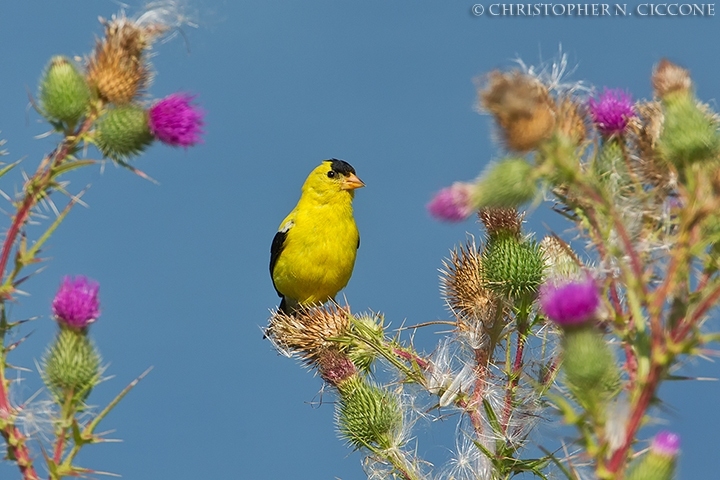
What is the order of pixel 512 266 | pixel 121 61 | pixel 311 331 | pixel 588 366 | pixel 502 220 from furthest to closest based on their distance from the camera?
pixel 311 331, pixel 502 220, pixel 512 266, pixel 121 61, pixel 588 366

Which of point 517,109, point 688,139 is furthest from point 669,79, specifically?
point 517,109

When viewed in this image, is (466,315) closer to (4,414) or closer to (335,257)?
(4,414)

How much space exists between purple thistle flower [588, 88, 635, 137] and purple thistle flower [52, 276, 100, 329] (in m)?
1.64

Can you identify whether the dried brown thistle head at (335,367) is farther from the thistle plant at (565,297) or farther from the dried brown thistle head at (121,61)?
the dried brown thistle head at (121,61)

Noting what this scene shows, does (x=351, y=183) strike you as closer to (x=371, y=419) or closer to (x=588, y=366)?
(x=371, y=419)

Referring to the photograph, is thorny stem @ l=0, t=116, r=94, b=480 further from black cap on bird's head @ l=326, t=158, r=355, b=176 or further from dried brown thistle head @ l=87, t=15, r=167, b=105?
black cap on bird's head @ l=326, t=158, r=355, b=176

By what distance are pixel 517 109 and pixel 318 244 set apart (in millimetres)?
5262

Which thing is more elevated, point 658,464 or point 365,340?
point 365,340

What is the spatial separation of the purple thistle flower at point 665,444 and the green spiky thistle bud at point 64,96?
1.86m

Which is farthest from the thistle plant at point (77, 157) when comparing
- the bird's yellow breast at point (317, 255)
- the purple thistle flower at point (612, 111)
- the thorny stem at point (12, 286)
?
the bird's yellow breast at point (317, 255)

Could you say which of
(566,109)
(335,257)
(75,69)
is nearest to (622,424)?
(566,109)

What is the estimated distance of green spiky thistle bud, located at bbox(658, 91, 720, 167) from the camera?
211cm

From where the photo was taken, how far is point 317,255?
23.7 feet

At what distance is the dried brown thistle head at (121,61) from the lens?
2939 millimetres
